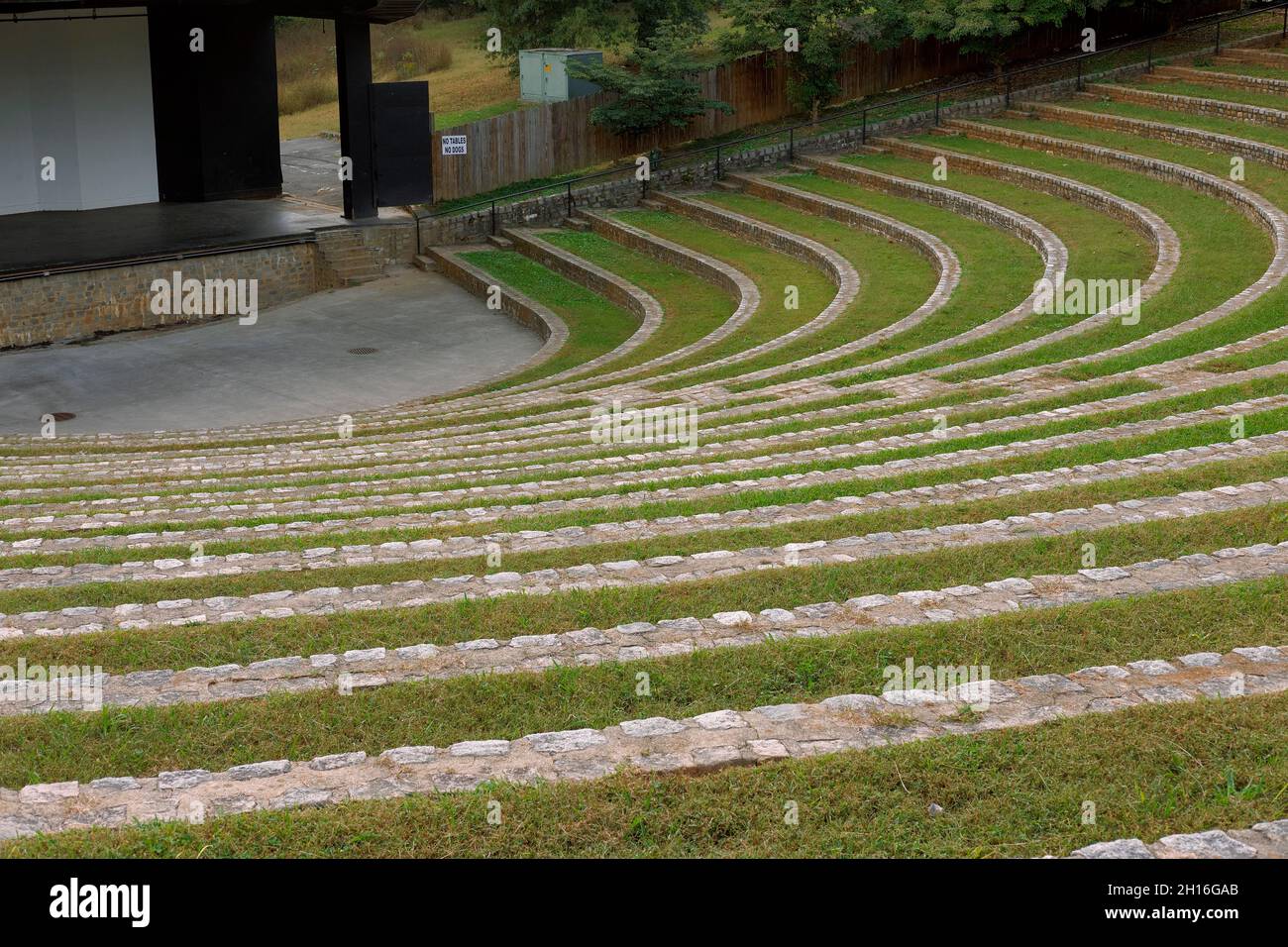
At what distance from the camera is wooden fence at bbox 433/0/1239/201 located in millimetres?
33938

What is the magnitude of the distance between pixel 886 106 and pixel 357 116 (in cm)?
1301

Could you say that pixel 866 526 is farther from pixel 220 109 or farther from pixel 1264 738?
pixel 220 109

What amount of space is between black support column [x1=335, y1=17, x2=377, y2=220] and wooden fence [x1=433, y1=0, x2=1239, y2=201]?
1969 mm

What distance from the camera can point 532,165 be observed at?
114ft

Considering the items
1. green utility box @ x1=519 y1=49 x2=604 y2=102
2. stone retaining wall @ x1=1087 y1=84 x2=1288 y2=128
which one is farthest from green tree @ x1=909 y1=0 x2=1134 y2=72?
green utility box @ x1=519 y1=49 x2=604 y2=102

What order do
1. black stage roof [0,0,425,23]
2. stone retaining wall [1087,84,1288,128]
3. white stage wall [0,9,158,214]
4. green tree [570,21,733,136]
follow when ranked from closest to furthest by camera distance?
stone retaining wall [1087,84,1288,128]
black stage roof [0,0,425,23]
white stage wall [0,9,158,214]
green tree [570,21,733,136]

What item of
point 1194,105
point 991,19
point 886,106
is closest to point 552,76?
point 886,106

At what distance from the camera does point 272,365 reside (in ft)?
82.4

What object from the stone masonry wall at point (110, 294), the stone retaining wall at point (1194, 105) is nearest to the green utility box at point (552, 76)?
the stone masonry wall at point (110, 294)

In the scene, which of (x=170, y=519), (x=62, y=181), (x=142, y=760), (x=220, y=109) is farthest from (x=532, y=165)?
(x=142, y=760)

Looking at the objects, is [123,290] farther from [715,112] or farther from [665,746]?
[665,746]

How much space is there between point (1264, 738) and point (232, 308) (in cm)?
2576

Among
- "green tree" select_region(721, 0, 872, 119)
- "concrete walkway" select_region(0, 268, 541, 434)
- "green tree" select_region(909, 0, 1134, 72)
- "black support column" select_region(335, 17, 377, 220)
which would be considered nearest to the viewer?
"concrete walkway" select_region(0, 268, 541, 434)

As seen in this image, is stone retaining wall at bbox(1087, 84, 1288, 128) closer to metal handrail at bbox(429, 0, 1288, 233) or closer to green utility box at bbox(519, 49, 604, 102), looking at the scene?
metal handrail at bbox(429, 0, 1288, 233)
